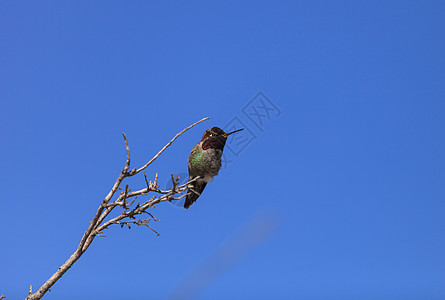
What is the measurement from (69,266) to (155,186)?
2.27 m

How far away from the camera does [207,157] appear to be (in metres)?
9.40

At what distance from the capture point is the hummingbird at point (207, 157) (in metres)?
9.42

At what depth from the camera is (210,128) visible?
9.59 m

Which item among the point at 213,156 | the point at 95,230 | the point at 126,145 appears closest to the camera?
the point at 126,145

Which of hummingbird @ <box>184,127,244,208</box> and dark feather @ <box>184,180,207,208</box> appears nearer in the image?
hummingbird @ <box>184,127,244,208</box>

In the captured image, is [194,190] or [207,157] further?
[194,190]

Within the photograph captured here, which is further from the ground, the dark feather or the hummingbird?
the hummingbird

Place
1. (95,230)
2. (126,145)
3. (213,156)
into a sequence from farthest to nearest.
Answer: (213,156), (95,230), (126,145)

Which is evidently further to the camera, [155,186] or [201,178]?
[201,178]

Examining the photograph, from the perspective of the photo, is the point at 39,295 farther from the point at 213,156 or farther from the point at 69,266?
the point at 213,156

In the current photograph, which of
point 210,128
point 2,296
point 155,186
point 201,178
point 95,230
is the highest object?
point 210,128

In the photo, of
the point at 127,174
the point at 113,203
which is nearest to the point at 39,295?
the point at 113,203

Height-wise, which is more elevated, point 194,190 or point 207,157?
point 207,157

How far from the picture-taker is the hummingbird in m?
9.42
